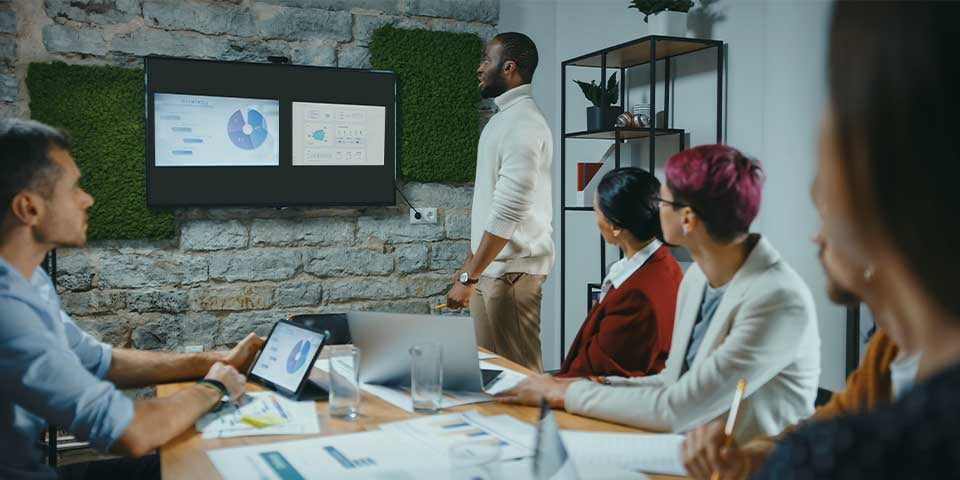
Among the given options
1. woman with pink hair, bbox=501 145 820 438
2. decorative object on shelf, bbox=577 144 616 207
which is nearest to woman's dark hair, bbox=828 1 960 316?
woman with pink hair, bbox=501 145 820 438

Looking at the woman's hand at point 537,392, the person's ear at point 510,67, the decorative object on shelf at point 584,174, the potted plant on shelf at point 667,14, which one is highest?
the potted plant on shelf at point 667,14

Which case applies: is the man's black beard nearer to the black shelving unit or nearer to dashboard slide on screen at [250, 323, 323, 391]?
the black shelving unit

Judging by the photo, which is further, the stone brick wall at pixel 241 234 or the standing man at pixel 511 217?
the stone brick wall at pixel 241 234

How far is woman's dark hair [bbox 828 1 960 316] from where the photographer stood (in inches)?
16.5

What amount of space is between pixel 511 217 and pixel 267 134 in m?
1.45

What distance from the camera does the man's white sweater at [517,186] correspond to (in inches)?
114

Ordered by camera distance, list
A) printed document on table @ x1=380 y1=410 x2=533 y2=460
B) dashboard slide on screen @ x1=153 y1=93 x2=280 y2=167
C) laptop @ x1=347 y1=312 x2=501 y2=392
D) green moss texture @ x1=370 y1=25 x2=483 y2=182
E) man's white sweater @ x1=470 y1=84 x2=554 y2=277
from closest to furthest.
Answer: printed document on table @ x1=380 y1=410 x2=533 y2=460
laptop @ x1=347 y1=312 x2=501 y2=392
man's white sweater @ x1=470 y1=84 x2=554 y2=277
dashboard slide on screen @ x1=153 y1=93 x2=280 y2=167
green moss texture @ x1=370 y1=25 x2=483 y2=182

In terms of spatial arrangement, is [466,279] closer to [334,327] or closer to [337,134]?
[334,327]

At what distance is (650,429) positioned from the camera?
1.52 metres

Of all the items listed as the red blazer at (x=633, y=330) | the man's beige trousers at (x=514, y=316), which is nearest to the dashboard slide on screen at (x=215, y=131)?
the man's beige trousers at (x=514, y=316)

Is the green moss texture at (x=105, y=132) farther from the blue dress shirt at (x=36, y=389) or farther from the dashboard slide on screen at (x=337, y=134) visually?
the blue dress shirt at (x=36, y=389)

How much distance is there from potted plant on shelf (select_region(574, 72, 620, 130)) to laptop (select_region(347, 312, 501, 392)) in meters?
2.09

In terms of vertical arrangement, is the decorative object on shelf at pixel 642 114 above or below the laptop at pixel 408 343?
above

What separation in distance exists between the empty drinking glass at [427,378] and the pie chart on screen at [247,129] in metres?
2.35
